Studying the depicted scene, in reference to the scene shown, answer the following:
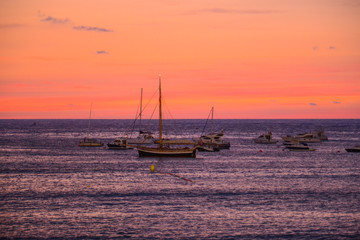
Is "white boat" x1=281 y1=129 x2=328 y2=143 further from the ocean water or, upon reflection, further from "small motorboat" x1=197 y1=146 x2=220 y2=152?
the ocean water

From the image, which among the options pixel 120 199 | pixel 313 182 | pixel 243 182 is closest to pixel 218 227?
pixel 120 199

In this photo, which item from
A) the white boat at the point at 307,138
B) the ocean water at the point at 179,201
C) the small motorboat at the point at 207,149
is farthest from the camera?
the white boat at the point at 307,138

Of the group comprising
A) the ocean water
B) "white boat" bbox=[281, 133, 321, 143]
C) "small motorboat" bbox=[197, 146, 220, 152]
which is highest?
"white boat" bbox=[281, 133, 321, 143]

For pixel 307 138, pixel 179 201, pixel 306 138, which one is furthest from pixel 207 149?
pixel 179 201

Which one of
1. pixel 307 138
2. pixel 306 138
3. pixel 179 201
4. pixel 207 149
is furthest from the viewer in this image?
pixel 306 138

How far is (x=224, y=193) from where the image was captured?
192 feet

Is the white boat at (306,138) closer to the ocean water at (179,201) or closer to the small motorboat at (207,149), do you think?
the small motorboat at (207,149)

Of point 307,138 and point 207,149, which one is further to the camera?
point 307,138

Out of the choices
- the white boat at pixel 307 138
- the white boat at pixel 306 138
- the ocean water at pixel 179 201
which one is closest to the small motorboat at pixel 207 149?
the ocean water at pixel 179 201

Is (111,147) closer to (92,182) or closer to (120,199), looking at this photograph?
(92,182)

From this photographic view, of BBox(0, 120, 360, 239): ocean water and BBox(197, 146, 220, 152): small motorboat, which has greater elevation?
BBox(197, 146, 220, 152): small motorboat

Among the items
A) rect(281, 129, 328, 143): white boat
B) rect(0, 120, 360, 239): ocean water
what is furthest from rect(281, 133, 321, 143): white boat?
rect(0, 120, 360, 239): ocean water

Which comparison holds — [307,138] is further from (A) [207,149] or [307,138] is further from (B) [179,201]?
(B) [179,201]

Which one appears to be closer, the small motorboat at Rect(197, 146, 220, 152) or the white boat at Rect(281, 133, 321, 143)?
the small motorboat at Rect(197, 146, 220, 152)
